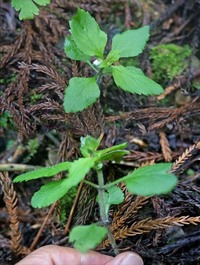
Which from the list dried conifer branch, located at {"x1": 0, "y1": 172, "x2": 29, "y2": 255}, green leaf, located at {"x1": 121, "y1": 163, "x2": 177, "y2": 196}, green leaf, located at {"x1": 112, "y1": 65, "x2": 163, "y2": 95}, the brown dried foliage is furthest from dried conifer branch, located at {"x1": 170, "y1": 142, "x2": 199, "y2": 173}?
dried conifer branch, located at {"x1": 0, "y1": 172, "x2": 29, "y2": 255}

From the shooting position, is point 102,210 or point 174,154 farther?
point 174,154

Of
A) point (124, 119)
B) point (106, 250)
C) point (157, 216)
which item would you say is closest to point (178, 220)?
point (157, 216)

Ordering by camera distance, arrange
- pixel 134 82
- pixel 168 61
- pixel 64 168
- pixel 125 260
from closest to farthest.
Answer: pixel 64 168 < pixel 125 260 < pixel 134 82 < pixel 168 61

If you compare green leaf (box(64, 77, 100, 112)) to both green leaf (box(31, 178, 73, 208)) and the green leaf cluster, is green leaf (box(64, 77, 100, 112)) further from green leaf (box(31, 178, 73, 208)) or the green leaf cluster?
green leaf (box(31, 178, 73, 208))

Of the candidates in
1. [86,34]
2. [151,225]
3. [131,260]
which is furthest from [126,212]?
[86,34]

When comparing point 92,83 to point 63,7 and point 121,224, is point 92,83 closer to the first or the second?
point 121,224

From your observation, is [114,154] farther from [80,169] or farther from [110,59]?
[110,59]
